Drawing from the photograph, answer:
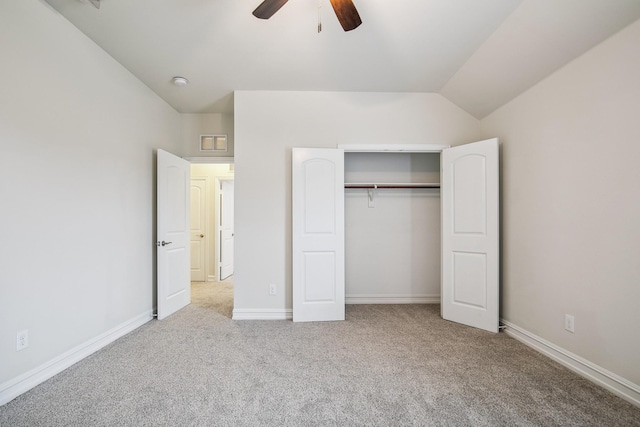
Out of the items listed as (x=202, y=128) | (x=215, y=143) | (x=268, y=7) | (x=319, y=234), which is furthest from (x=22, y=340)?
(x=202, y=128)

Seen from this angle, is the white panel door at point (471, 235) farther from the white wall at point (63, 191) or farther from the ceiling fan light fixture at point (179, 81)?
the white wall at point (63, 191)

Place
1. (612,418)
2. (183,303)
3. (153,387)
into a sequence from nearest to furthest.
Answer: (612,418)
(153,387)
(183,303)

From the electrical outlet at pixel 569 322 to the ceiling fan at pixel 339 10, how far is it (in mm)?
2756

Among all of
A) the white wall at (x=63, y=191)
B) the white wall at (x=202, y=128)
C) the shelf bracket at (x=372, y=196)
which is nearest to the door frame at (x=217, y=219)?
the white wall at (x=202, y=128)

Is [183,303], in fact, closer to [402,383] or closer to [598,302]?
[402,383]

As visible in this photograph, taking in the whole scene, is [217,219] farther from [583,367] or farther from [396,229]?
[583,367]

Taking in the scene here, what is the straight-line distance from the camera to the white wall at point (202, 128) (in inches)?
153

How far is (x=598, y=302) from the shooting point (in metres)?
1.94

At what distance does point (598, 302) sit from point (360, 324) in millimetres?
1965

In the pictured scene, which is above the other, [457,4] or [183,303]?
[457,4]

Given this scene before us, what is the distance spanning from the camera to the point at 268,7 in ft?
5.55

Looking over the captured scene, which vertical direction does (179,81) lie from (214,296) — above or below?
above

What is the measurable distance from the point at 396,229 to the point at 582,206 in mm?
1905

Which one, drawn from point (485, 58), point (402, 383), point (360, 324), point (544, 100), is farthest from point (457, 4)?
point (360, 324)
